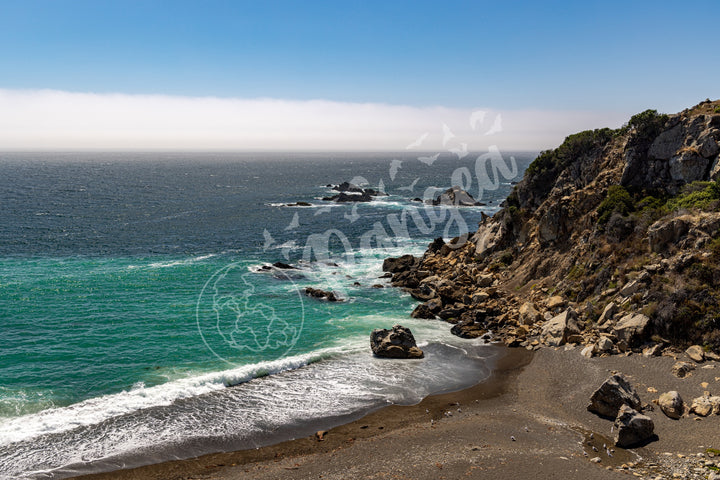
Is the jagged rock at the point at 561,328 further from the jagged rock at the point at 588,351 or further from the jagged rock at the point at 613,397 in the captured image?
the jagged rock at the point at 613,397

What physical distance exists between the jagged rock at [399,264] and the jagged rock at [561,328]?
81.4 feet

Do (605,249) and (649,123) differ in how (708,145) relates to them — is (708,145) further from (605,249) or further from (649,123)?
(605,249)


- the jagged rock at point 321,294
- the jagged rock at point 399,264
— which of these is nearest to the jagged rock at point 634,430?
the jagged rock at point 321,294

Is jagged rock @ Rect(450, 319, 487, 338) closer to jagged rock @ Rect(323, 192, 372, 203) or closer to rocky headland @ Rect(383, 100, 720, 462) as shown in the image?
rocky headland @ Rect(383, 100, 720, 462)

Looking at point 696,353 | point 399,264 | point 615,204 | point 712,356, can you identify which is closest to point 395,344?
point 696,353

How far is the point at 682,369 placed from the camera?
88.4 feet

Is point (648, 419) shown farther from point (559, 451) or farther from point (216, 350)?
point (216, 350)

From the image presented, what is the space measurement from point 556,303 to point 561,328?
4.58 metres

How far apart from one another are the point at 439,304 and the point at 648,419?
24828 mm

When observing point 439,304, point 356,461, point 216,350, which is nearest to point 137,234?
point 216,350

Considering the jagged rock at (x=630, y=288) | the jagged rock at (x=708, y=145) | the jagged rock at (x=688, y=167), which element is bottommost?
the jagged rock at (x=630, y=288)

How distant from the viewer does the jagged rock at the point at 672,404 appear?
2336 centimetres

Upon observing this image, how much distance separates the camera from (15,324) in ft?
132

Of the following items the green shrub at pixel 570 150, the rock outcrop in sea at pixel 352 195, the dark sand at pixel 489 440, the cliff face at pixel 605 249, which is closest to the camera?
the dark sand at pixel 489 440
